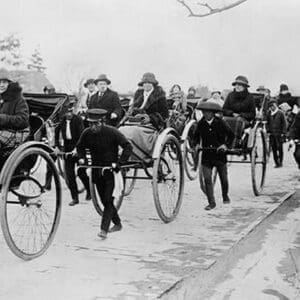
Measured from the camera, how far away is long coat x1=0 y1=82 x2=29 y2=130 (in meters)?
6.59

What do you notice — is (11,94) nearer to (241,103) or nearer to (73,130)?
(73,130)

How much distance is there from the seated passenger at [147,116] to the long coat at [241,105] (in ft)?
5.59

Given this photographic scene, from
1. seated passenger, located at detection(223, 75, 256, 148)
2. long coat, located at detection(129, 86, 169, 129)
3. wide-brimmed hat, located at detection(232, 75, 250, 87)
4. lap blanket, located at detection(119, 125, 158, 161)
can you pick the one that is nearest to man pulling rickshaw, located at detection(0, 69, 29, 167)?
lap blanket, located at detection(119, 125, 158, 161)

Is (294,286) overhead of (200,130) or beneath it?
beneath

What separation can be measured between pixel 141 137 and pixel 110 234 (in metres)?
1.35

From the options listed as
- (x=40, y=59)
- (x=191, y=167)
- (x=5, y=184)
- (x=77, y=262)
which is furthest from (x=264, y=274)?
(x=40, y=59)

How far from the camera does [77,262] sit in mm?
6352

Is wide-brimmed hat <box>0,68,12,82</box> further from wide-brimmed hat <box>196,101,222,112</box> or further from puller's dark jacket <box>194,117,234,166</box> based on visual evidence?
puller's dark jacket <box>194,117,234,166</box>

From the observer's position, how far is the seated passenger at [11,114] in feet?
21.5

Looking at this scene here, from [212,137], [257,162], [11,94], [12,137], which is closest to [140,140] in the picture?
[212,137]

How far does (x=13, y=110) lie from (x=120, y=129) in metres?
1.93

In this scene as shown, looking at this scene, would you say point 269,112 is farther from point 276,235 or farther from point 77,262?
point 77,262

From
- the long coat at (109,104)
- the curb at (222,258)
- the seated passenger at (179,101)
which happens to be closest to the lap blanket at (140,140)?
the curb at (222,258)

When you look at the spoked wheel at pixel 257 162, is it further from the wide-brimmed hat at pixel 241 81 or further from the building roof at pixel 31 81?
the building roof at pixel 31 81
